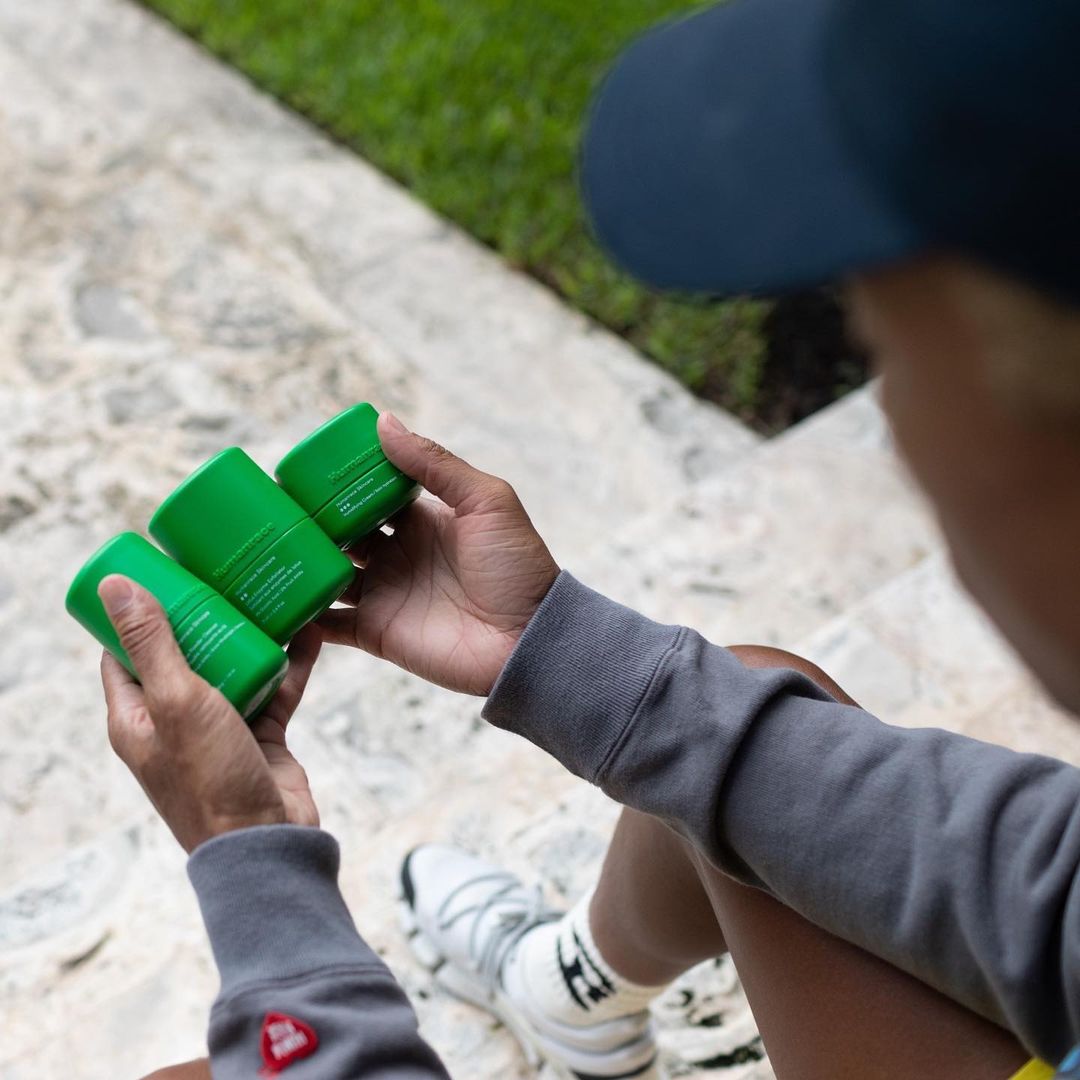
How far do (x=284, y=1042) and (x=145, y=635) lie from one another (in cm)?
38

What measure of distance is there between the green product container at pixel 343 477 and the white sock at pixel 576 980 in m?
0.54

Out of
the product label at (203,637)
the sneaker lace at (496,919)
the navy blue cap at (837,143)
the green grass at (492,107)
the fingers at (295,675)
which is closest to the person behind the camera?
the navy blue cap at (837,143)

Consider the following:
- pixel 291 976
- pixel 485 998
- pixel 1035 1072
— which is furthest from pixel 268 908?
pixel 485 998

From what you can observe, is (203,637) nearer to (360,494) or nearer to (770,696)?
(360,494)

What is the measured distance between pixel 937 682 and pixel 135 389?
66.7 inches

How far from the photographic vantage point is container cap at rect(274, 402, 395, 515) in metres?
1.28

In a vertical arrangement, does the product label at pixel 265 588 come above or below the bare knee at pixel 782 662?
above

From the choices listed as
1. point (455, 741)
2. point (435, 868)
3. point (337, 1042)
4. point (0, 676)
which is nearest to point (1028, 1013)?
point (337, 1042)

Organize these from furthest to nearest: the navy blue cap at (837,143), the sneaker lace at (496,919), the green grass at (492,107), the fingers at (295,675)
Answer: the green grass at (492,107) → the sneaker lace at (496,919) → the fingers at (295,675) → the navy blue cap at (837,143)

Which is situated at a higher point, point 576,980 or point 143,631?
point 143,631

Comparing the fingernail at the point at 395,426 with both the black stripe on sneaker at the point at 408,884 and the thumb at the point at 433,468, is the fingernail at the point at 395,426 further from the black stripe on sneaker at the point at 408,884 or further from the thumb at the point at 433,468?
the black stripe on sneaker at the point at 408,884

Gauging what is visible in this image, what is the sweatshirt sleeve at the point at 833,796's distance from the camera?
97cm

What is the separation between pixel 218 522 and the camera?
1242mm

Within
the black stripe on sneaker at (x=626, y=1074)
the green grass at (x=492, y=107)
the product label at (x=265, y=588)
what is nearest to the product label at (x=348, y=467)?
the product label at (x=265, y=588)
